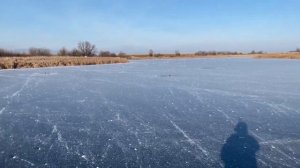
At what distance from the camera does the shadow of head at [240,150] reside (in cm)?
314

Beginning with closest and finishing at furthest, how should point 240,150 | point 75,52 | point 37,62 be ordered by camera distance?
point 240,150 → point 37,62 → point 75,52

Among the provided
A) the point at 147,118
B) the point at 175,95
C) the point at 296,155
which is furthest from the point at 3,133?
the point at 175,95

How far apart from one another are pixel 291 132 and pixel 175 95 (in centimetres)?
383

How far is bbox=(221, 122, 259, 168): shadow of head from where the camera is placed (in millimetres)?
3145

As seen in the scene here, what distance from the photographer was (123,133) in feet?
14.2

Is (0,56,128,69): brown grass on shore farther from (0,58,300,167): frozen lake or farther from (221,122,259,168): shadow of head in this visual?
(221,122,259,168): shadow of head

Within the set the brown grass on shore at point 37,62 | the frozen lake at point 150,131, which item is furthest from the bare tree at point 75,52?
the frozen lake at point 150,131

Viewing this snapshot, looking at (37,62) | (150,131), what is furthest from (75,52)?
(150,131)

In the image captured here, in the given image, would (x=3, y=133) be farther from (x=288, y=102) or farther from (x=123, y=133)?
(x=288, y=102)

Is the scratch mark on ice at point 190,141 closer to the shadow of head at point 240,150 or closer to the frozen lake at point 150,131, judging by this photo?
the frozen lake at point 150,131

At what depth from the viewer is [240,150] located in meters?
3.57

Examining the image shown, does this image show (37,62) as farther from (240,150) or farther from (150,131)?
(240,150)

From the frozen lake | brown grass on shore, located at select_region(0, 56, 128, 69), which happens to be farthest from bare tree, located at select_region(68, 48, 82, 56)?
the frozen lake

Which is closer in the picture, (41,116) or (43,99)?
(41,116)
